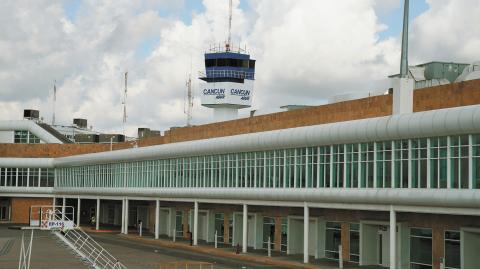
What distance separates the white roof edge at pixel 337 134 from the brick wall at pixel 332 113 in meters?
1.68

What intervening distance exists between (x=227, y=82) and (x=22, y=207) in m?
28.8

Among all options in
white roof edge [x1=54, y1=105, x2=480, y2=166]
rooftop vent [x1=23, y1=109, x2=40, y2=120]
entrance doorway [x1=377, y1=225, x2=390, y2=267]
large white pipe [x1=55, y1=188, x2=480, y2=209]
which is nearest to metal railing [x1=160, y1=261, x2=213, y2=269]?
large white pipe [x1=55, y1=188, x2=480, y2=209]

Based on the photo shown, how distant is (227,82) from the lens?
8438 cm

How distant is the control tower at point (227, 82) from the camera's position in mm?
84062

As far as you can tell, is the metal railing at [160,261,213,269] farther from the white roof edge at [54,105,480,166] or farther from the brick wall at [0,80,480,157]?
Result: the brick wall at [0,80,480,157]

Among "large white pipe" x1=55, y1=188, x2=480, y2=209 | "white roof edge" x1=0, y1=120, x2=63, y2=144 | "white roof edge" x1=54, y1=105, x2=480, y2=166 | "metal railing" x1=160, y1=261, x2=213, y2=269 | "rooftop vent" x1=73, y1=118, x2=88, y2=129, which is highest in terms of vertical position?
"rooftop vent" x1=73, y1=118, x2=88, y2=129

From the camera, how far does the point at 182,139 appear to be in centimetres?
6875

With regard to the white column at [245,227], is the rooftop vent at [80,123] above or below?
above

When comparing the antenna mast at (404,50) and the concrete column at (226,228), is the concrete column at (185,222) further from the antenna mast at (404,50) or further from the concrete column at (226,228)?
the antenna mast at (404,50)

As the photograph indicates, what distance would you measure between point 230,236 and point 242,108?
27.5m

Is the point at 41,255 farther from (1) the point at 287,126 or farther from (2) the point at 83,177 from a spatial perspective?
(2) the point at 83,177

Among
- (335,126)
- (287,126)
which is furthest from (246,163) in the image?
(335,126)

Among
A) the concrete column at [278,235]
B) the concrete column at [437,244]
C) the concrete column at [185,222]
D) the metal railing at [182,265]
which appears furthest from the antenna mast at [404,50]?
the concrete column at [185,222]

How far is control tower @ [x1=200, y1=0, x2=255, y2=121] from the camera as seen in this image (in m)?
84.1
